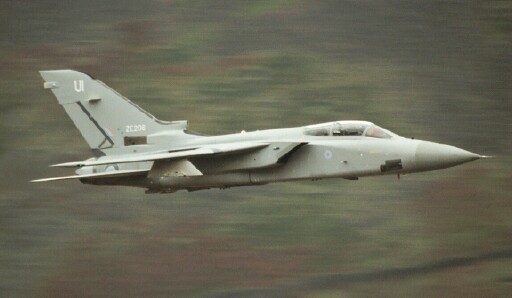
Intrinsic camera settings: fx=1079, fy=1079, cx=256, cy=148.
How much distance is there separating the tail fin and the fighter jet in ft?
0.10

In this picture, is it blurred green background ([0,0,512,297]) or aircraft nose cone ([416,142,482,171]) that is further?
blurred green background ([0,0,512,297])

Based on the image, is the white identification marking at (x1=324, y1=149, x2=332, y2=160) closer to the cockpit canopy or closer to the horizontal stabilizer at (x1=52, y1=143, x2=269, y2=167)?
the cockpit canopy

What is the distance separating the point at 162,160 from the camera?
3122cm

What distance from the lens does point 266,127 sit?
61969 mm

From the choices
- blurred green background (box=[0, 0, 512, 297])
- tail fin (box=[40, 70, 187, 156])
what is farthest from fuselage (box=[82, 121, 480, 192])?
blurred green background (box=[0, 0, 512, 297])

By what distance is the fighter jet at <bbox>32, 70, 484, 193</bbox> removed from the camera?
30312 millimetres

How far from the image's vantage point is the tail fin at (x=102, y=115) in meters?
33.2

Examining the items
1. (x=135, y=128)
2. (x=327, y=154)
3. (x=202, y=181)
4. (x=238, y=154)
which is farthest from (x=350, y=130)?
(x=135, y=128)

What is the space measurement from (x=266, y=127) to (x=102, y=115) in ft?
94.6

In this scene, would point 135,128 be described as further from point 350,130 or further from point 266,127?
point 266,127

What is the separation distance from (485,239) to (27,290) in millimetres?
24577

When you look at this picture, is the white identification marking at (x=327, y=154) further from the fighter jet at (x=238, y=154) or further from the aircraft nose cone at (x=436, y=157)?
the aircraft nose cone at (x=436, y=157)

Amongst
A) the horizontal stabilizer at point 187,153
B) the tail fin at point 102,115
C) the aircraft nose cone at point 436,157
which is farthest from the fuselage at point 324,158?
the tail fin at point 102,115

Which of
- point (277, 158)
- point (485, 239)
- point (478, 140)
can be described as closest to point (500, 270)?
point (485, 239)
